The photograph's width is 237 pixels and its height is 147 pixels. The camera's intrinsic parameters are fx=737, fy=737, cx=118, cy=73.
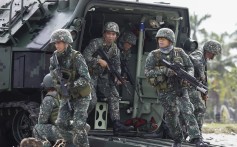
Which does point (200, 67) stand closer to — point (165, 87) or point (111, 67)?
point (111, 67)

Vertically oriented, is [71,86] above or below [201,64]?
below

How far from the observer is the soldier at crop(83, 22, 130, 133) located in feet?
37.7

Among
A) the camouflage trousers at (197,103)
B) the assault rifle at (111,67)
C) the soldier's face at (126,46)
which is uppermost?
the soldier's face at (126,46)

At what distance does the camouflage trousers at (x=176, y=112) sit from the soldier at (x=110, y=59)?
63.6 inches

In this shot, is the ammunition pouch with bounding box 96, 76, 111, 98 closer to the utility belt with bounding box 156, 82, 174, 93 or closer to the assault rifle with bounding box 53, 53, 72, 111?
the utility belt with bounding box 156, 82, 174, 93

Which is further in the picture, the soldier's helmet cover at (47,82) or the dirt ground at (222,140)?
the dirt ground at (222,140)

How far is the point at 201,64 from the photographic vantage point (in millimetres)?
11641

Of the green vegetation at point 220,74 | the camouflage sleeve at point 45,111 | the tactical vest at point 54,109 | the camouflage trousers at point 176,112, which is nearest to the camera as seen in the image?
the camouflage sleeve at point 45,111

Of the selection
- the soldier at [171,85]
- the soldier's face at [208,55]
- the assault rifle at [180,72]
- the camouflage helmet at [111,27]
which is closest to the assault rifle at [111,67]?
the camouflage helmet at [111,27]

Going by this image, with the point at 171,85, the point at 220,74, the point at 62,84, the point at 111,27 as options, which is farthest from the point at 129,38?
the point at 220,74

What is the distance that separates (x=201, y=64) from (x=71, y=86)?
2.92 metres

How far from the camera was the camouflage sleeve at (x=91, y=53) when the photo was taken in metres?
11.5

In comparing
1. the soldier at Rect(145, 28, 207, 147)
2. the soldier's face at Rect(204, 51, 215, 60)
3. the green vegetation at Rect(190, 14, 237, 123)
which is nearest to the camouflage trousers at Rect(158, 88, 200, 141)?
the soldier at Rect(145, 28, 207, 147)

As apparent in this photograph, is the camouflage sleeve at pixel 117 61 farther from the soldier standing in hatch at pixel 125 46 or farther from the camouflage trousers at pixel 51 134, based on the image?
the camouflage trousers at pixel 51 134
